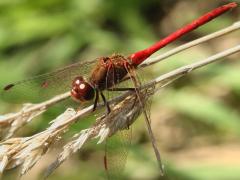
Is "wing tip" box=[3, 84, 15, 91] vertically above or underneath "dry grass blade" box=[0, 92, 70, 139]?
above

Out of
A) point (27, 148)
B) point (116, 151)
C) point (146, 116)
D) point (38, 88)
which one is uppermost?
point (38, 88)

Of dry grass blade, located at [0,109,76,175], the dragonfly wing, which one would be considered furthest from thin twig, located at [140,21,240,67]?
dry grass blade, located at [0,109,76,175]

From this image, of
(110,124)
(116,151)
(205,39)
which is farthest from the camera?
(116,151)

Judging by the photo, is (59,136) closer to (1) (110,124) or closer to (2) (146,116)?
(1) (110,124)

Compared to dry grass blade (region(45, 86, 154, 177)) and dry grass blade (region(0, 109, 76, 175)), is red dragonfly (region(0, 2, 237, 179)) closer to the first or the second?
dry grass blade (region(45, 86, 154, 177))

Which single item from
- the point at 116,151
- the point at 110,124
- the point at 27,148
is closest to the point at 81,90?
the point at 116,151

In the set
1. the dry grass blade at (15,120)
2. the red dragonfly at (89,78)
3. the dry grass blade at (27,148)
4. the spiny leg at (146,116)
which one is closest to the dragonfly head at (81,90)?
the red dragonfly at (89,78)

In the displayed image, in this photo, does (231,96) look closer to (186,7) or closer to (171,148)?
(171,148)
